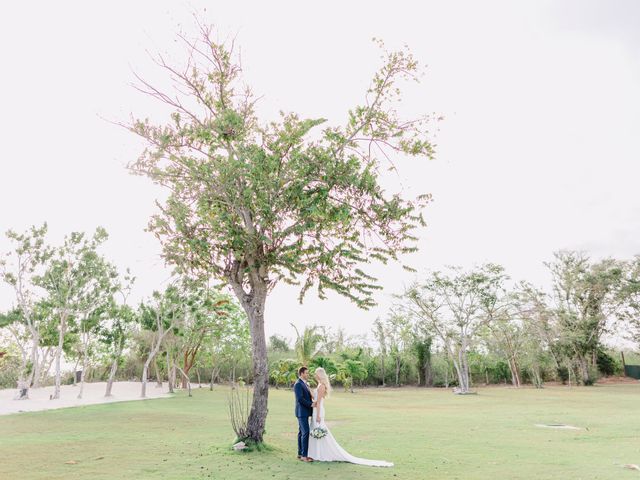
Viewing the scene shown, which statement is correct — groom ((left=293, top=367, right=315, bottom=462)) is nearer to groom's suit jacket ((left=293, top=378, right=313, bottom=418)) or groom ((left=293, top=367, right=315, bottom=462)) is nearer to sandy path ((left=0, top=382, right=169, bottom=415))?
groom's suit jacket ((left=293, top=378, right=313, bottom=418))

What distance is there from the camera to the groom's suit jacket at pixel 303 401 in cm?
893

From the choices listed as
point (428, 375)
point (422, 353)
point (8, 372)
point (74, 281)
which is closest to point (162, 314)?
point (74, 281)

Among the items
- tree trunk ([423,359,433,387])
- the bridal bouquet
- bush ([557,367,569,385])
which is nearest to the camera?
the bridal bouquet

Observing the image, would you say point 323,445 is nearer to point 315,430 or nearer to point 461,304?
point 315,430

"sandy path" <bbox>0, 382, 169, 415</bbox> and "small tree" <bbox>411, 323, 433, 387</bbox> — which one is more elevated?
"small tree" <bbox>411, 323, 433, 387</bbox>

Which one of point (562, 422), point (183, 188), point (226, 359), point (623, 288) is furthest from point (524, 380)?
point (183, 188)

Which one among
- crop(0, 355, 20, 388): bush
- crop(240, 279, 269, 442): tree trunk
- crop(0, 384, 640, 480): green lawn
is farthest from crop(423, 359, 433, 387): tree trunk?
crop(240, 279, 269, 442): tree trunk

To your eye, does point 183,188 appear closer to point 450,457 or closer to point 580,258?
point 450,457

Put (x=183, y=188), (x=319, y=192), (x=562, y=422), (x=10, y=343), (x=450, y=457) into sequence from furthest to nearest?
(x=10, y=343) < (x=562, y=422) < (x=183, y=188) < (x=319, y=192) < (x=450, y=457)

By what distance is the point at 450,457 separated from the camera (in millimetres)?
8820

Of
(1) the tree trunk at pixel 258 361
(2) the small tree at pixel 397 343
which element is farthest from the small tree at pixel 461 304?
(1) the tree trunk at pixel 258 361

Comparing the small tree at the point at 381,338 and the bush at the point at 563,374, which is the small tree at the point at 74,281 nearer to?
the small tree at the point at 381,338

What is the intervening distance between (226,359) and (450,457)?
3485 centimetres

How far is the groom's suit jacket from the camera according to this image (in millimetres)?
8930
